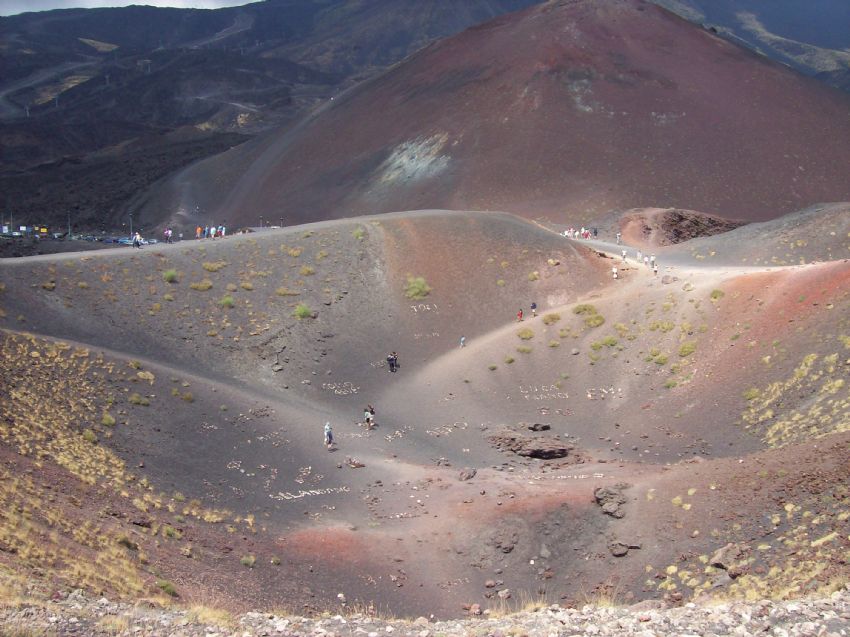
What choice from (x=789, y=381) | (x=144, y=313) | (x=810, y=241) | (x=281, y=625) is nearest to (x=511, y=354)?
(x=789, y=381)

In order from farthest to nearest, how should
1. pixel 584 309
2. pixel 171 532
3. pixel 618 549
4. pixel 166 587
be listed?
1. pixel 584 309
2. pixel 618 549
3. pixel 171 532
4. pixel 166 587

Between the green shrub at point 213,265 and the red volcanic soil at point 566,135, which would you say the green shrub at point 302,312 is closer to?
the green shrub at point 213,265

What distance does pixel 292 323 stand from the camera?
133 feet

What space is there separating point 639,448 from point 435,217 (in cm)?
2507

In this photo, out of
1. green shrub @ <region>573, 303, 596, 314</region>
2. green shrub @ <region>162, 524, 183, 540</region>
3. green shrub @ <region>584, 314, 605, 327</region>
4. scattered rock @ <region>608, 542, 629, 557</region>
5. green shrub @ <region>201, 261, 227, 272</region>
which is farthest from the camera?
green shrub @ <region>201, 261, 227, 272</region>

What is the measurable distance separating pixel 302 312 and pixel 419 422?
1016 cm

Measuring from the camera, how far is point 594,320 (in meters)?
40.6

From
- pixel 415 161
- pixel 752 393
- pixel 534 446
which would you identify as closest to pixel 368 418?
pixel 534 446

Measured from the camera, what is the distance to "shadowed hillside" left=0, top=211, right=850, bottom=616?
67.1 ft

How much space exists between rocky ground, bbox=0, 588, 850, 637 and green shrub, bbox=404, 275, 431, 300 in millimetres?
29863

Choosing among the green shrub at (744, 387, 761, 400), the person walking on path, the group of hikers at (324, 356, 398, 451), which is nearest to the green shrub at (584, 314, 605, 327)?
the group of hikers at (324, 356, 398, 451)

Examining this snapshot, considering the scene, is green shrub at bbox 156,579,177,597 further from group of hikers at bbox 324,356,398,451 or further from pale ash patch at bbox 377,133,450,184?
pale ash patch at bbox 377,133,450,184

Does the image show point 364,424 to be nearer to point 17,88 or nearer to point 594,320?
point 594,320

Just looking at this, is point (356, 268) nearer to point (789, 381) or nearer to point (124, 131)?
point (789, 381)
